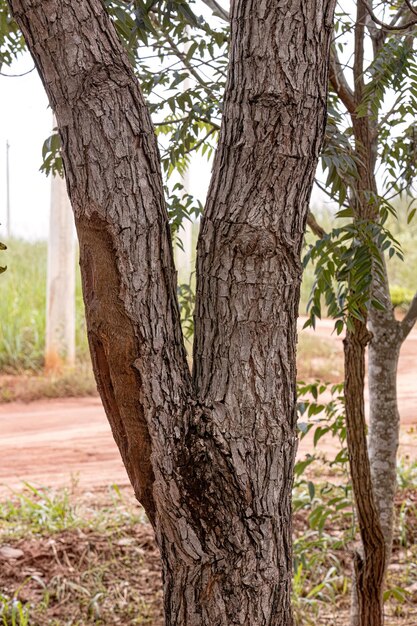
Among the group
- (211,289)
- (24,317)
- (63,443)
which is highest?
(24,317)

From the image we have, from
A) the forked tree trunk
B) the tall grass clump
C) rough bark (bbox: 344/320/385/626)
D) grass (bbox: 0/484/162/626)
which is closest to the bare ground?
grass (bbox: 0/484/162/626)

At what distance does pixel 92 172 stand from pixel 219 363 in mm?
446

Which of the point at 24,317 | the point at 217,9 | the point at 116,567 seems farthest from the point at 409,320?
the point at 24,317

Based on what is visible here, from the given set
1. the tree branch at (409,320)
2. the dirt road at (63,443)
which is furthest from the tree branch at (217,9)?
the dirt road at (63,443)

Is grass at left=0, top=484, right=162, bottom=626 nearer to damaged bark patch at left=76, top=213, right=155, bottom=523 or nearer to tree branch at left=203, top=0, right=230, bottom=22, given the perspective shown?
damaged bark patch at left=76, top=213, right=155, bottom=523

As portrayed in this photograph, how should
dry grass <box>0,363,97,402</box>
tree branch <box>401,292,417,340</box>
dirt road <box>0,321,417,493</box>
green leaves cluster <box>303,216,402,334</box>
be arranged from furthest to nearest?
dry grass <box>0,363,97,402</box>
dirt road <box>0,321,417,493</box>
tree branch <box>401,292,417,340</box>
green leaves cluster <box>303,216,402,334</box>

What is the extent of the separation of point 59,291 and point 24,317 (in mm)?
810

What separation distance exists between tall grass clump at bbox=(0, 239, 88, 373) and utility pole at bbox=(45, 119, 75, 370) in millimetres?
332

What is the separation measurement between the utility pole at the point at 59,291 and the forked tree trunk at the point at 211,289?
24.7 feet

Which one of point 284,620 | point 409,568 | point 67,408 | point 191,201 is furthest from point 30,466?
point 284,620

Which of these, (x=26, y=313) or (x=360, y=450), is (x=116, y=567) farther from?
(x=26, y=313)

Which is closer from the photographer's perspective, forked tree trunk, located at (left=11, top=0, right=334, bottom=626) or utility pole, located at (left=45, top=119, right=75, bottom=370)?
forked tree trunk, located at (left=11, top=0, right=334, bottom=626)

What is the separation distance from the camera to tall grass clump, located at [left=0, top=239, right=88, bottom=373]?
30.2 ft

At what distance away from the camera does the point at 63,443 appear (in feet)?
21.7
